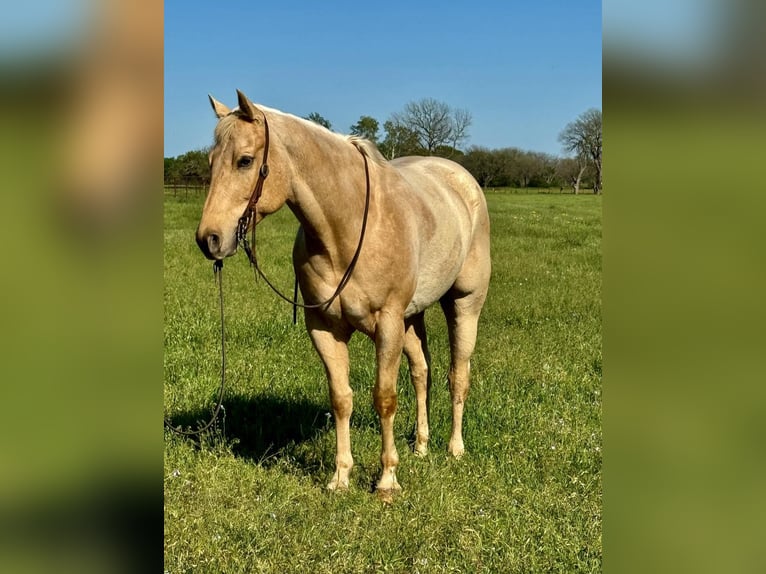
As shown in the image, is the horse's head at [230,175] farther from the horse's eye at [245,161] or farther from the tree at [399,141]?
the tree at [399,141]

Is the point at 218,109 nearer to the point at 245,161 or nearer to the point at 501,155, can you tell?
the point at 245,161

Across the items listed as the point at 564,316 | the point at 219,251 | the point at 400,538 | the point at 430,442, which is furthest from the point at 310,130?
the point at 564,316

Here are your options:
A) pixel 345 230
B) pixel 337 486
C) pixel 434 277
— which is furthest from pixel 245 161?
pixel 337 486

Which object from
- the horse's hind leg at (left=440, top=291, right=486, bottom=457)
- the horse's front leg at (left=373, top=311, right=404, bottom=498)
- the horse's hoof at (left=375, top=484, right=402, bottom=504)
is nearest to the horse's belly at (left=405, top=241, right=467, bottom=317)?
the horse's front leg at (left=373, top=311, right=404, bottom=498)

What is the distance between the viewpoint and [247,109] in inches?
118

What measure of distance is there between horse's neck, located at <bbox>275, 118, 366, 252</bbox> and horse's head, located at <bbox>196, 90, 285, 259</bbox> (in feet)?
0.76

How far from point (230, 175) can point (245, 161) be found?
0.11 m

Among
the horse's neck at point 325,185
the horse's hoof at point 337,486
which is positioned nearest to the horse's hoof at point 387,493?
the horse's hoof at point 337,486

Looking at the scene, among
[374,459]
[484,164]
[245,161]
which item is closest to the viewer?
[245,161]

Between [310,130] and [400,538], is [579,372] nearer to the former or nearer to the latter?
[400,538]

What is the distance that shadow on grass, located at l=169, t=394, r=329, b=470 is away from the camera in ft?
15.1

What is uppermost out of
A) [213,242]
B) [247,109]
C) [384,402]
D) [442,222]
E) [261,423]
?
[247,109]
